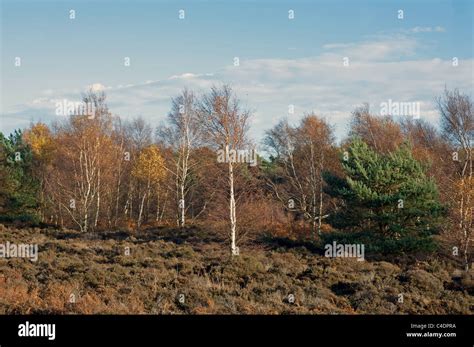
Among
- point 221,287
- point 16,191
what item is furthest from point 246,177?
point 16,191

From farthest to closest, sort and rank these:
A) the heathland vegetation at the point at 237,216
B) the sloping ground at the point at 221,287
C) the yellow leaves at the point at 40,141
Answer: the yellow leaves at the point at 40,141
the heathland vegetation at the point at 237,216
the sloping ground at the point at 221,287

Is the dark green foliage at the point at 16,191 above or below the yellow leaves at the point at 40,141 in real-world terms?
below

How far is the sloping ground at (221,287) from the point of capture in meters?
10.1

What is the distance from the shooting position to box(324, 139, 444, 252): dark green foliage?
78.9 ft

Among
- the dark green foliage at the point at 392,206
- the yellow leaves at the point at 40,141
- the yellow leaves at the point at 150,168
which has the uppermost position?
the yellow leaves at the point at 40,141

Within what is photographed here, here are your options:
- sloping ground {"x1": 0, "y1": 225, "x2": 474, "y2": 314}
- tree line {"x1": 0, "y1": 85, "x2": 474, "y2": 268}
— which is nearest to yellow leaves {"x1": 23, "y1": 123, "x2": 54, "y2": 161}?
tree line {"x1": 0, "y1": 85, "x2": 474, "y2": 268}

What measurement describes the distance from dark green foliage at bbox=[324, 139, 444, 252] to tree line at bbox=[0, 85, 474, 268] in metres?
0.06

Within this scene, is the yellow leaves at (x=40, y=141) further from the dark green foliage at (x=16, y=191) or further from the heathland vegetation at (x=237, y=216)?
the dark green foliage at (x=16, y=191)

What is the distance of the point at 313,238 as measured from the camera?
30.3 metres

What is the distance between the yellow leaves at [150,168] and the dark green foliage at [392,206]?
1687 centimetres

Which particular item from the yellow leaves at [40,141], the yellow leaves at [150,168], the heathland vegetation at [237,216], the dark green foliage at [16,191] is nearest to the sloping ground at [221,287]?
the heathland vegetation at [237,216]
